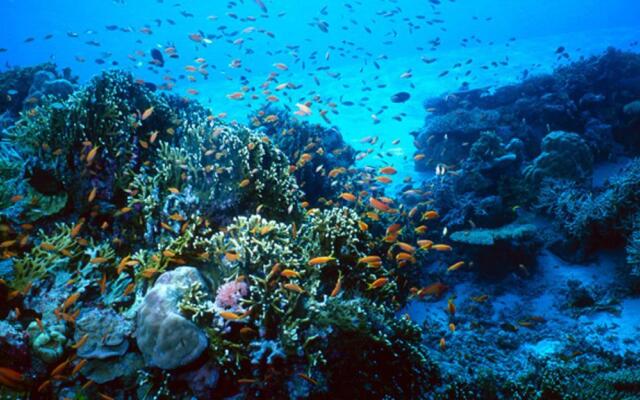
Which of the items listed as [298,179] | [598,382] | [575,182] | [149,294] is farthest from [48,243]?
[575,182]

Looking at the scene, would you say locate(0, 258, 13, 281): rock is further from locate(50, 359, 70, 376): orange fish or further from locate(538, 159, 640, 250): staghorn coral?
locate(538, 159, 640, 250): staghorn coral

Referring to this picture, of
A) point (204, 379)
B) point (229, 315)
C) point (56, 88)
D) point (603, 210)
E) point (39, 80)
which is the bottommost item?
point (39, 80)

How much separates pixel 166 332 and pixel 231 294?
2.50 ft

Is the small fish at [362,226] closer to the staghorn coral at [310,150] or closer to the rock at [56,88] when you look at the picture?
the staghorn coral at [310,150]

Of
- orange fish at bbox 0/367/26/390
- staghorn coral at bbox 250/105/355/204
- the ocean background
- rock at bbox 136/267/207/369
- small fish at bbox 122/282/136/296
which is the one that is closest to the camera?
orange fish at bbox 0/367/26/390

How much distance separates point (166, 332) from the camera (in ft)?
11.4

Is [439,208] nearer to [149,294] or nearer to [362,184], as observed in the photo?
[362,184]

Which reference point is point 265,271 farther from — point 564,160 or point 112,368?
point 564,160

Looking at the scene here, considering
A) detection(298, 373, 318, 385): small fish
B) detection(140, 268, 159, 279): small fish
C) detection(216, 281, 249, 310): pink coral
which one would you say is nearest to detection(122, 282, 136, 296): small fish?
detection(140, 268, 159, 279): small fish

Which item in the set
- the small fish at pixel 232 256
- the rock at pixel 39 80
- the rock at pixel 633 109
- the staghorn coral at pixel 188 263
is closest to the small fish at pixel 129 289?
the staghorn coral at pixel 188 263

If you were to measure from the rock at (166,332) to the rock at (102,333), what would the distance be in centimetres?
35

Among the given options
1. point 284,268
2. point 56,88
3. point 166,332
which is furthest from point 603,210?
point 56,88

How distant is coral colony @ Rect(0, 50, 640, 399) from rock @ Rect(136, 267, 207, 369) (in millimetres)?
19

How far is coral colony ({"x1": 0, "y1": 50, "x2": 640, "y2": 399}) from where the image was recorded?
3.70 m
